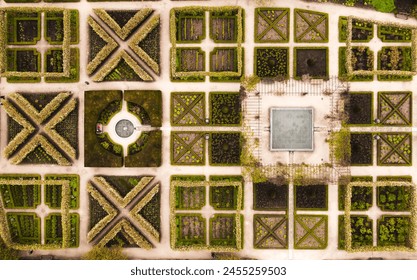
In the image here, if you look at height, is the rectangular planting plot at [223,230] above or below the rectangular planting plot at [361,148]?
below

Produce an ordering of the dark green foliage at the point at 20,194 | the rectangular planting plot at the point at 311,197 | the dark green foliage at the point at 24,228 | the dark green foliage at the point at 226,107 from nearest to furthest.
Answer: the dark green foliage at the point at 226,107, the rectangular planting plot at the point at 311,197, the dark green foliage at the point at 20,194, the dark green foliage at the point at 24,228

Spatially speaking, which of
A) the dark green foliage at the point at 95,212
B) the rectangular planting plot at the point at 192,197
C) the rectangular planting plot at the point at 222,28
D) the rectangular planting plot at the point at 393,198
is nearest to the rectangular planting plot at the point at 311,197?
the rectangular planting plot at the point at 393,198

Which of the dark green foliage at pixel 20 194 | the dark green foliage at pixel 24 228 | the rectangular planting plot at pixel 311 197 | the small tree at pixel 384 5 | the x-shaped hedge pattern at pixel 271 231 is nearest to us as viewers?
the small tree at pixel 384 5

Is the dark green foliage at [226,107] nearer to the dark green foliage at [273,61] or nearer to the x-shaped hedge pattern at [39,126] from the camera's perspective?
the dark green foliage at [273,61]

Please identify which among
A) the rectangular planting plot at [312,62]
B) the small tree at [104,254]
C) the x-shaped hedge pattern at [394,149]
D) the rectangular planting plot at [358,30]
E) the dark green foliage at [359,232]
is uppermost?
the rectangular planting plot at [358,30]

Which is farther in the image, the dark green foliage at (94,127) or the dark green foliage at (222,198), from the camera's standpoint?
the dark green foliage at (222,198)

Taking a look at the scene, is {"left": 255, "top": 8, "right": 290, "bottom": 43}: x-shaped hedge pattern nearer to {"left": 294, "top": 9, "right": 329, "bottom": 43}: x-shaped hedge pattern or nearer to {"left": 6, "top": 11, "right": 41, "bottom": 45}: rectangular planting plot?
{"left": 294, "top": 9, "right": 329, "bottom": 43}: x-shaped hedge pattern
